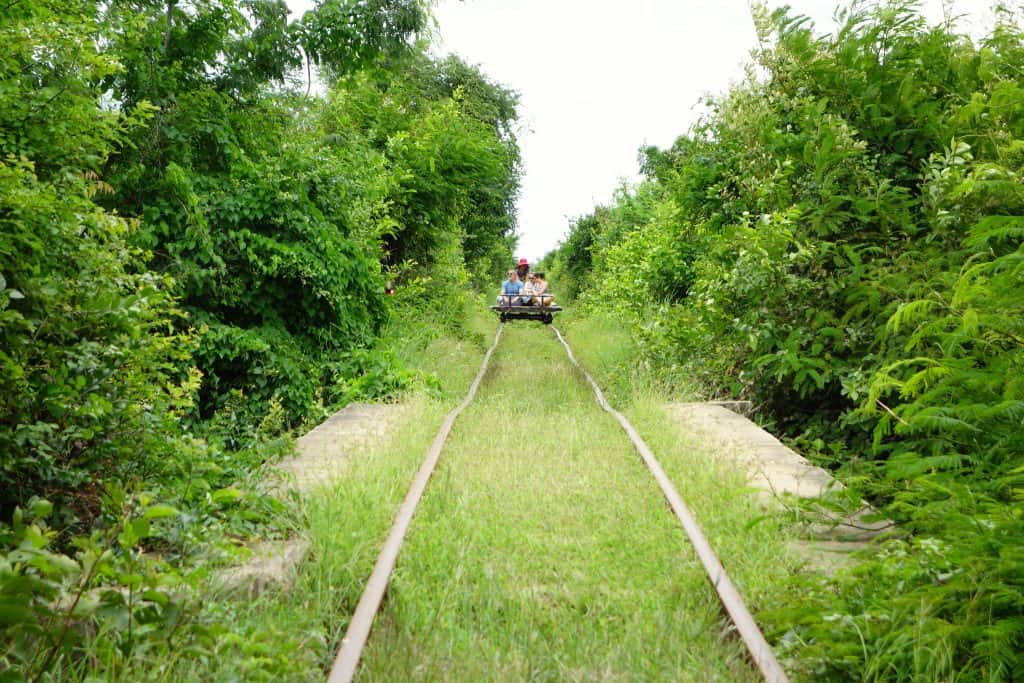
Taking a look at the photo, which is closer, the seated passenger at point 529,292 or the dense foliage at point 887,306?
the dense foliage at point 887,306

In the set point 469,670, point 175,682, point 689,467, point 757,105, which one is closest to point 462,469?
point 689,467

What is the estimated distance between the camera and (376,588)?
3934 millimetres

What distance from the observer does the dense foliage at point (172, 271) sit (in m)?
3.15

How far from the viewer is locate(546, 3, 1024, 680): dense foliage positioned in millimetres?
3275

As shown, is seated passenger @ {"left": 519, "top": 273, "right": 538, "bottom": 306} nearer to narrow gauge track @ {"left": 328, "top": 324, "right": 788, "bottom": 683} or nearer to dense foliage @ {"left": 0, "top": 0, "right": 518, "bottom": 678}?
dense foliage @ {"left": 0, "top": 0, "right": 518, "bottom": 678}

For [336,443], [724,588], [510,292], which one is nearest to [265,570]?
[724,588]

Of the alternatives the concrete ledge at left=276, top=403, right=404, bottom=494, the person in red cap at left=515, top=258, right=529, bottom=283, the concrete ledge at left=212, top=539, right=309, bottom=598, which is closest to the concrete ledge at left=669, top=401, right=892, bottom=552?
the concrete ledge at left=212, top=539, right=309, bottom=598

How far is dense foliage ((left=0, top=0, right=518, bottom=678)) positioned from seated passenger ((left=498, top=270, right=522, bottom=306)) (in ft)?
14.5

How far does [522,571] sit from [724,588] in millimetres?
1106

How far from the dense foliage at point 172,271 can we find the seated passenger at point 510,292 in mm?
4425

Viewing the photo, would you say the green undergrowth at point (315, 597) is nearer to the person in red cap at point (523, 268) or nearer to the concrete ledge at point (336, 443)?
the concrete ledge at point (336, 443)

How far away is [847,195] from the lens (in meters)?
7.90

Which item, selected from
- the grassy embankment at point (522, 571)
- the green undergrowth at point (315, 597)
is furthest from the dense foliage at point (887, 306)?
the green undergrowth at point (315, 597)

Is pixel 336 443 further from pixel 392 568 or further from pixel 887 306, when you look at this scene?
pixel 887 306
